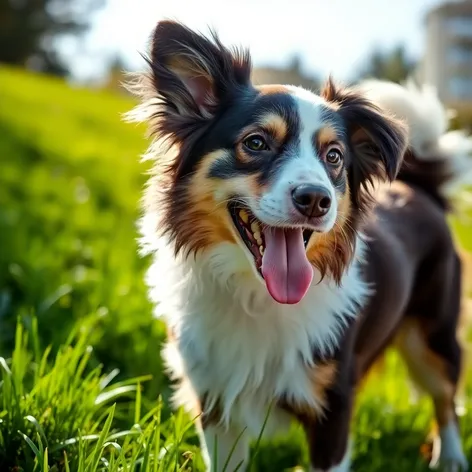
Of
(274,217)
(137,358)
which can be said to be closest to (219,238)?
(274,217)

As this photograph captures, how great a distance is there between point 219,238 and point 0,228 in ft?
10.8

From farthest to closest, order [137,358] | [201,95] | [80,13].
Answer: [80,13] < [137,358] < [201,95]

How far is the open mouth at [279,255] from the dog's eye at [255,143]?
24 centimetres

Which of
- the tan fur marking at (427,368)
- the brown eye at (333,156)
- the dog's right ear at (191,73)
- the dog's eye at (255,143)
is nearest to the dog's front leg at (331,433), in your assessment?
the brown eye at (333,156)

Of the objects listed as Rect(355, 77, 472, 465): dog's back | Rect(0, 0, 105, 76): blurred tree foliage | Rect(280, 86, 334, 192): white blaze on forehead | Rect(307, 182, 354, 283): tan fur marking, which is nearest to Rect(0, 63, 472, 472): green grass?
Rect(355, 77, 472, 465): dog's back

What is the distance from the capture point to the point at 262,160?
2.91 m

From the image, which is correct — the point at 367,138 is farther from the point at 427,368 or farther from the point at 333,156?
the point at 427,368

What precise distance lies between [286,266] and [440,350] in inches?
70.8

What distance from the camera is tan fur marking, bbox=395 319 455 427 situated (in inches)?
165

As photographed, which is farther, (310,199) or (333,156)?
(333,156)

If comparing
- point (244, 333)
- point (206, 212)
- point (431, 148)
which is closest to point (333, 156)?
point (206, 212)

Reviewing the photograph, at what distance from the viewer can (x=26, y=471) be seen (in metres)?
2.65

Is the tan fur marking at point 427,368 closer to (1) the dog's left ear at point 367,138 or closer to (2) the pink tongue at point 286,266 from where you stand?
(1) the dog's left ear at point 367,138

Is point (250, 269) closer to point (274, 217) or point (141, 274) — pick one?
point (274, 217)
